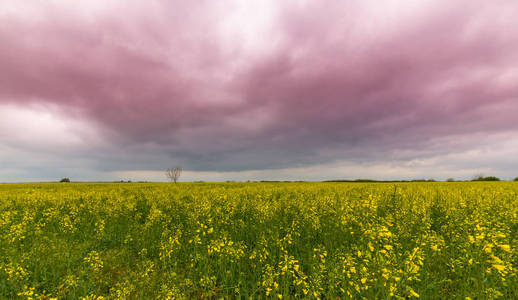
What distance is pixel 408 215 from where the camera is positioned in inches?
327

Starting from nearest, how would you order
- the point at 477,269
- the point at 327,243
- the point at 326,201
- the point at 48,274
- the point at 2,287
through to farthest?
the point at 477,269
the point at 2,287
the point at 48,274
the point at 327,243
the point at 326,201

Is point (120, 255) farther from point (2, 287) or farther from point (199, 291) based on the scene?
point (199, 291)

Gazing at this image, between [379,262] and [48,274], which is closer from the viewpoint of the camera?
[379,262]

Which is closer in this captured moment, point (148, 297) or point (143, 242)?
point (148, 297)

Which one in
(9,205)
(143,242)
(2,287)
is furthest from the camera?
(9,205)

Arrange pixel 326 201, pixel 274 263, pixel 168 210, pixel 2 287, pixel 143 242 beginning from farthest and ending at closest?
pixel 168 210, pixel 326 201, pixel 143 242, pixel 274 263, pixel 2 287

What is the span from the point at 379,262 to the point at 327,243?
3.89 metres

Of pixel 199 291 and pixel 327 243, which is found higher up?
pixel 327 243

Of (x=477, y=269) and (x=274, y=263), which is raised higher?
(x=477, y=269)

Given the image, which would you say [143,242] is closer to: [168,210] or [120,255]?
[120,255]

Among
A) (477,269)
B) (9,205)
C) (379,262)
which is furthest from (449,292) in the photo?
(9,205)

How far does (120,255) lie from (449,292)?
10.4 meters

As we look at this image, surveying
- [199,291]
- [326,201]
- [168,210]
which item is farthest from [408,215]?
[168,210]

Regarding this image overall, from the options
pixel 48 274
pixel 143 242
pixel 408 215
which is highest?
pixel 408 215
